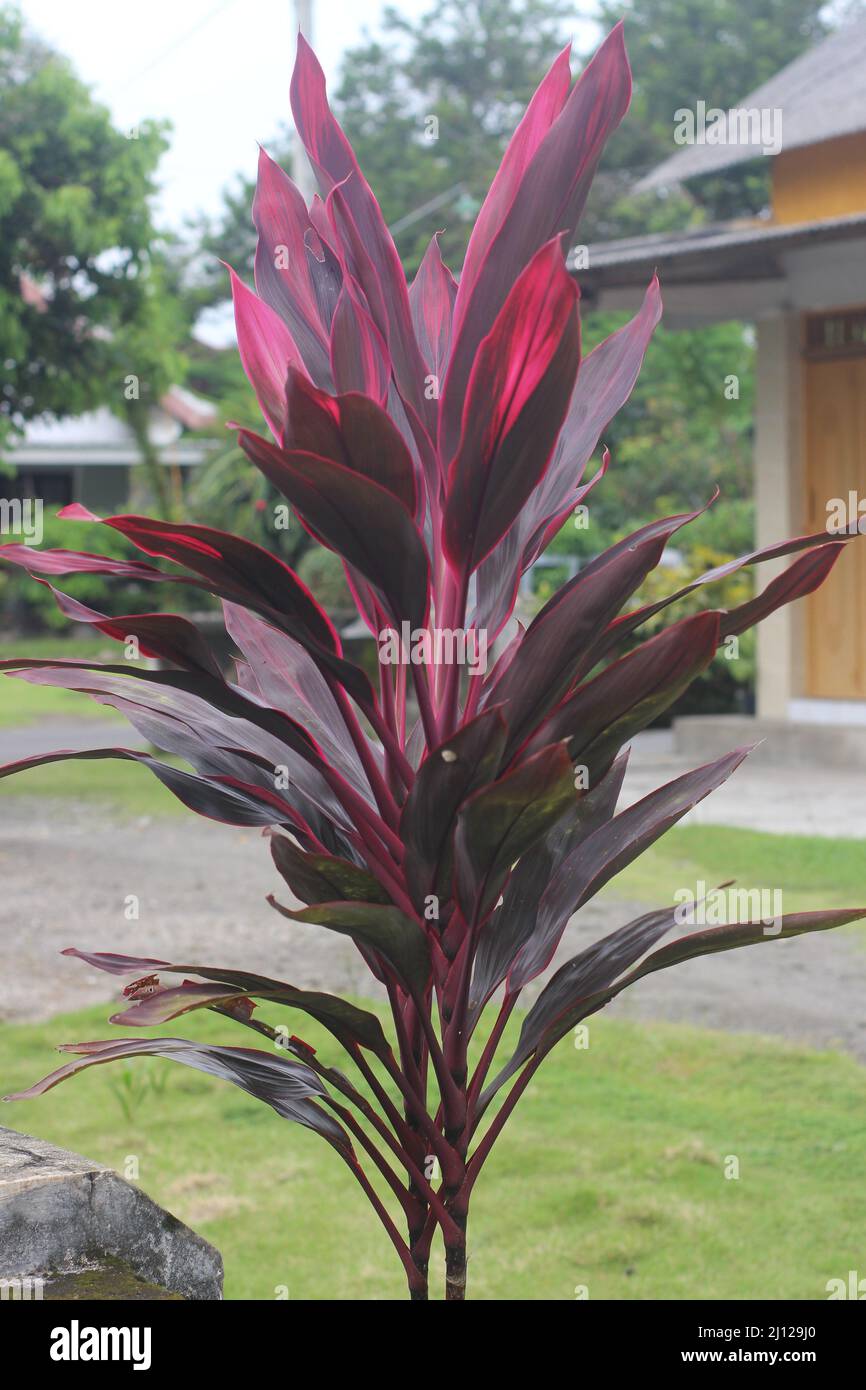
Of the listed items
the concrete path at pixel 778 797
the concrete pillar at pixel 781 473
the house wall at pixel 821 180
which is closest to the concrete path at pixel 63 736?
the concrete path at pixel 778 797

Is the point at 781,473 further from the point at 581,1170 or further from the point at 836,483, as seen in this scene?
the point at 581,1170

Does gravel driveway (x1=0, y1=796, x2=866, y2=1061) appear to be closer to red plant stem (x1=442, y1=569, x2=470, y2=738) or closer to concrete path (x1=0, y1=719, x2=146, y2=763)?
red plant stem (x1=442, y1=569, x2=470, y2=738)

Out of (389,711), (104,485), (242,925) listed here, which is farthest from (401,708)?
(104,485)

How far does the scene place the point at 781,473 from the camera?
36.6ft

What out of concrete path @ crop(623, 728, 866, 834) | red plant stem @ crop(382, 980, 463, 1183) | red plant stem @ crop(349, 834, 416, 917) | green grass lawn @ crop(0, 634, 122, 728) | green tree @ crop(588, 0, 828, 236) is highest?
green tree @ crop(588, 0, 828, 236)

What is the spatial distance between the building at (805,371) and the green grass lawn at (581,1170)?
618 centimetres

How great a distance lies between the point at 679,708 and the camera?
45.5ft

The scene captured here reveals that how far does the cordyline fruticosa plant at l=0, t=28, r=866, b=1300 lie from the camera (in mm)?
1740

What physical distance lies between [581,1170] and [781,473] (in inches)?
312

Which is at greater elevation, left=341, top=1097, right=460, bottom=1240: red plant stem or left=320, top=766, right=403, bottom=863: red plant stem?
left=320, top=766, right=403, bottom=863: red plant stem

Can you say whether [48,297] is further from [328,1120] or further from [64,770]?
[328,1120]

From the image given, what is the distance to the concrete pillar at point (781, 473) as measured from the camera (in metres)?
11.0

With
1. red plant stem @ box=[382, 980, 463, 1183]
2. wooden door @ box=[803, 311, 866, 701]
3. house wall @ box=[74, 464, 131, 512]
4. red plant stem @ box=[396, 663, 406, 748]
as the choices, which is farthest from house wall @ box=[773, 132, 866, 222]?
house wall @ box=[74, 464, 131, 512]
